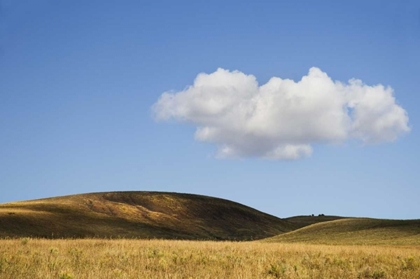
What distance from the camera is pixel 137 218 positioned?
100500 mm

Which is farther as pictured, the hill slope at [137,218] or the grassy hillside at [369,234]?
the hill slope at [137,218]

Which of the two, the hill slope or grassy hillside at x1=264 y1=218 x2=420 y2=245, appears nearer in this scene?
grassy hillside at x1=264 y1=218 x2=420 y2=245

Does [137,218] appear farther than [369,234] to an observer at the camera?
Yes

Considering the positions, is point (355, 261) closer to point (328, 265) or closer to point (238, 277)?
point (328, 265)

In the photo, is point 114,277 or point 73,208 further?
point 73,208

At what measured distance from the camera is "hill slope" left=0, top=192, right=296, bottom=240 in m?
75.9

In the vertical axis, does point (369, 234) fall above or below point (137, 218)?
below

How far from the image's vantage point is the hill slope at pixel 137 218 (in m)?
75.9

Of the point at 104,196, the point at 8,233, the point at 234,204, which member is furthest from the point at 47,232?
the point at 234,204

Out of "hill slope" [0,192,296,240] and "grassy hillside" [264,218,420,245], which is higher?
"hill slope" [0,192,296,240]

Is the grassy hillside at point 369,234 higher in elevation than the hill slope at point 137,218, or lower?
lower

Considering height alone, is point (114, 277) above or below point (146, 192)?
below

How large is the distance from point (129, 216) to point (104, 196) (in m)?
15.3

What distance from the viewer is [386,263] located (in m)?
23.9
